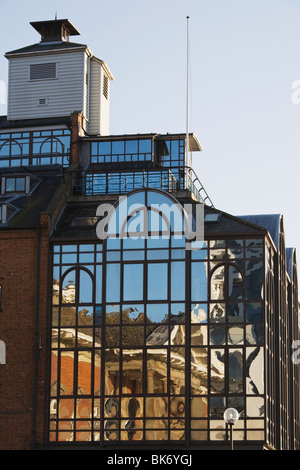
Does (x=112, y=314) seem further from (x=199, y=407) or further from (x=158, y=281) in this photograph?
(x=199, y=407)

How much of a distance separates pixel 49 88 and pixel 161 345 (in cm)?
1963

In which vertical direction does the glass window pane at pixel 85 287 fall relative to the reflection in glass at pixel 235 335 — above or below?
above

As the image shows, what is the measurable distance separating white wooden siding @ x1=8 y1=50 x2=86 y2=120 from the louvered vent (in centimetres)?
22

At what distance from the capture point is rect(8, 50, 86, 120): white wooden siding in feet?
201

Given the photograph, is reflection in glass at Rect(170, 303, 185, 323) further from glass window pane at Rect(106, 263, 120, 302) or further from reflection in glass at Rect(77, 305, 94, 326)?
reflection in glass at Rect(77, 305, 94, 326)

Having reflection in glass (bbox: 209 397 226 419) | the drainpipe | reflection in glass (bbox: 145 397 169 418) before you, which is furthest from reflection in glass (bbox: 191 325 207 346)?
the drainpipe

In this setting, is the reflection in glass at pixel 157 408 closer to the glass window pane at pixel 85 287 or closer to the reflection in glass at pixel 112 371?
the reflection in glass at pixel 112 371

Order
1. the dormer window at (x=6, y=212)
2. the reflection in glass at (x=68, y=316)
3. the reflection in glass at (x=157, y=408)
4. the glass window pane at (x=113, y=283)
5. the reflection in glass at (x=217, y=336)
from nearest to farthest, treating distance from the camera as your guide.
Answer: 1. the reflection in glass at (x=157, y=408)
2. the reflection in glass at (x=217, y=336)
3. the glass window pane at (x=113, y=283)
4. the reflection in glass at (x=68, y=316)
5. the dormer window at (x=6, y=212)

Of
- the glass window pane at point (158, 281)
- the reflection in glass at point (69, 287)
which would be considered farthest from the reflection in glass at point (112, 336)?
the reflection in glass at point (69, 287)

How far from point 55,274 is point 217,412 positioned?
9.78 metres

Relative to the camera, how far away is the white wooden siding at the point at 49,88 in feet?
201

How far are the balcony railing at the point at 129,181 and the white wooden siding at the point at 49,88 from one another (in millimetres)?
6961

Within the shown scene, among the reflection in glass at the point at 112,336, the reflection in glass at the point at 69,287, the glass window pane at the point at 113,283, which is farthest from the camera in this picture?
the reflection in glass at the point at 69,287
